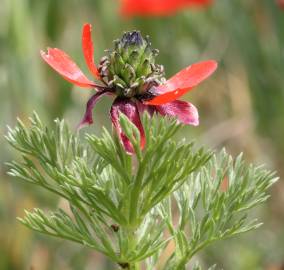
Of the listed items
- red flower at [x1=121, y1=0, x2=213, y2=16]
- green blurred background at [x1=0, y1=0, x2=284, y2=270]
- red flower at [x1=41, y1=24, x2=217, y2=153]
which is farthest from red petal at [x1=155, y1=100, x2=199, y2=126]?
red flower at [x1=121, y1=0, x2=213, y2=16]

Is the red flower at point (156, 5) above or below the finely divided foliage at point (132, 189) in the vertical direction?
above

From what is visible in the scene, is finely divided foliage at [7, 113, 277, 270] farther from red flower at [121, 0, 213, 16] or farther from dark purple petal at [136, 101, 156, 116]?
red flower at [121, 0, 213, 16]

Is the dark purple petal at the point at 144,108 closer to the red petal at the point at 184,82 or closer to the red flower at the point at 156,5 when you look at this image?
the red petal at the point at 184,82

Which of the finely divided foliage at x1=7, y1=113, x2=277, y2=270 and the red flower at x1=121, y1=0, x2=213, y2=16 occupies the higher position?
the red flower at x1=121, y1=0, x2=213, y2=16

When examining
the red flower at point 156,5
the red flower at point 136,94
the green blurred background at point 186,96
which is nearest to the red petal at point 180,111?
the red flower at point 136,94

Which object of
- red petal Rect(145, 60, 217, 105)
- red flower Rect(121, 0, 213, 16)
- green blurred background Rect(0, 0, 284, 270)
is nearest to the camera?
red petal Rect(145, 60, 217, 105)

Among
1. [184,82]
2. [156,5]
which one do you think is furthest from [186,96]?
[184,82]

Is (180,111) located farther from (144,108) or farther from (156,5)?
(156,5)
